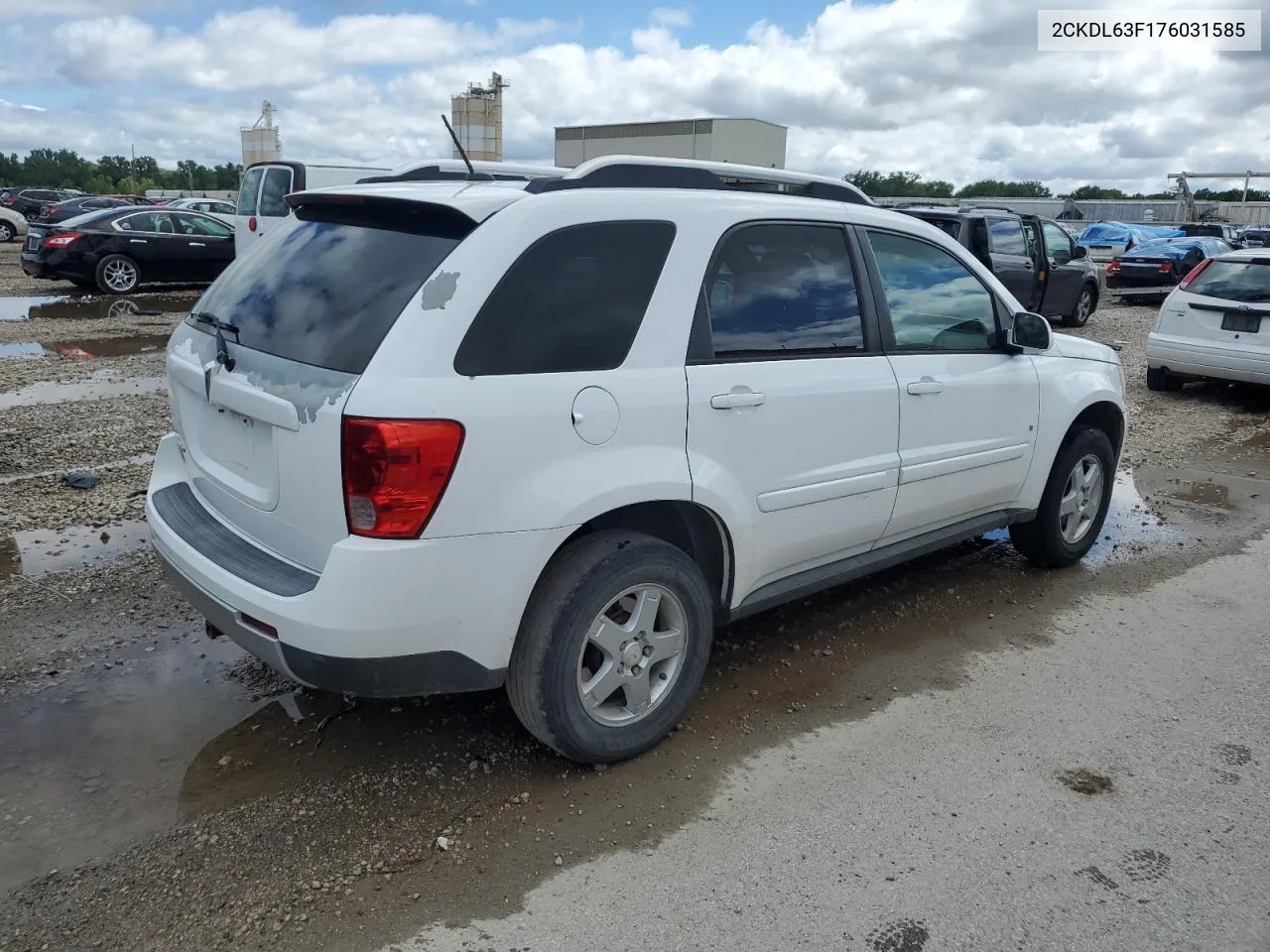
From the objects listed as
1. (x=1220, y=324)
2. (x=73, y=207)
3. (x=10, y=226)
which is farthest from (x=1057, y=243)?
(x=10, y=226)

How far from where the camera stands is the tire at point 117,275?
1633 cm

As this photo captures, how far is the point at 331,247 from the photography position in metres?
3.22

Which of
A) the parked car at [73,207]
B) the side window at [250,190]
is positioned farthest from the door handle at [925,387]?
the parked car at [73,207]

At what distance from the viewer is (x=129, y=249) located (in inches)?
647

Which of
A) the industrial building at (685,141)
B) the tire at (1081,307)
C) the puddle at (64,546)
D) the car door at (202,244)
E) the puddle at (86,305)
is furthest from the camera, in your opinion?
the industrial building at (685,141)

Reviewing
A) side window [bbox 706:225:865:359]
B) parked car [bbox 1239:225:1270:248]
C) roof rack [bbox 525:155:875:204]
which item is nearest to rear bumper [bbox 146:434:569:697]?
side window [bbox 706:225:865:359]

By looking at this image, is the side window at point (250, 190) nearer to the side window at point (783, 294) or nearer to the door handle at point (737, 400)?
the side window at point (783, 294)

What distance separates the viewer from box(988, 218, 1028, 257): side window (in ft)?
44.9

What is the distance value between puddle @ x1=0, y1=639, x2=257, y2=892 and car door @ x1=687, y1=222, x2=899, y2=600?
1.98 metres

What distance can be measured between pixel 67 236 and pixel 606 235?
52.6ft

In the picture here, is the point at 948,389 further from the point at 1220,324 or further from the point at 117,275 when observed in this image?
the point at 117,275

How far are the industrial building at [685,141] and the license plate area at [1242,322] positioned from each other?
33.5 meters

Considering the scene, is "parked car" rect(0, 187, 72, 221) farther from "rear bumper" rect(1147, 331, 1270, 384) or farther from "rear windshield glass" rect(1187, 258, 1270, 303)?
"rear windshield glass" rect(1187, 258, 1270, 303)

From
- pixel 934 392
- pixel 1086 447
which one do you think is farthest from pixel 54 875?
pixel 1086 447
